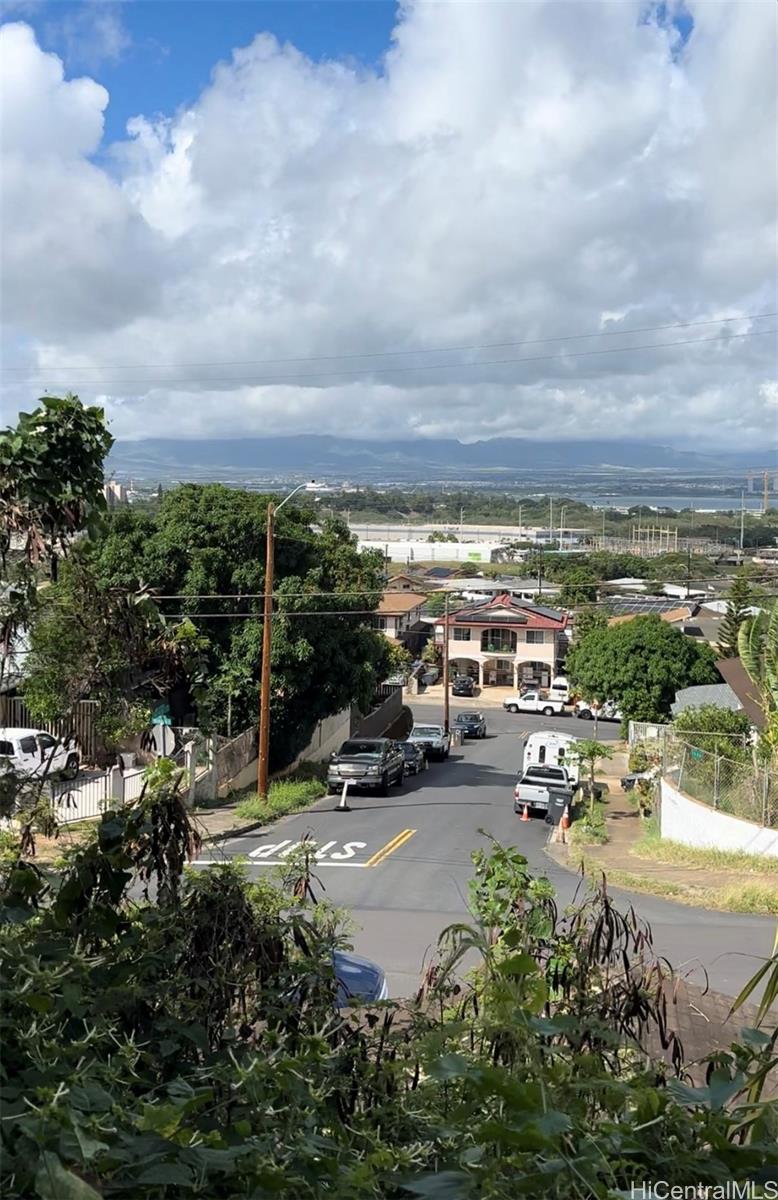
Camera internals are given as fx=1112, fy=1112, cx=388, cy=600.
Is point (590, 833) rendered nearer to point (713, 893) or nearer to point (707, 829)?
point (707, 829)

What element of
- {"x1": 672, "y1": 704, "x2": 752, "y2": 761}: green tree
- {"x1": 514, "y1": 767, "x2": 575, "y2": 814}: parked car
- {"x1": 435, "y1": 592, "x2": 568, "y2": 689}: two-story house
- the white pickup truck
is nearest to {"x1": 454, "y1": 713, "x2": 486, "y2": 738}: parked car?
the white pickup truck

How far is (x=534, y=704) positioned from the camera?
203 ft

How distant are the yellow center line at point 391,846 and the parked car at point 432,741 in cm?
1369

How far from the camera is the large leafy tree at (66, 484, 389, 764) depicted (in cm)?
2673

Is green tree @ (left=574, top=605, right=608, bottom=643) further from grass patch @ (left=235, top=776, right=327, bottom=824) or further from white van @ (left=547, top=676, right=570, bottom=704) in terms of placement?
grass patch @ (left=235, top=776, right=327, bottom=824)

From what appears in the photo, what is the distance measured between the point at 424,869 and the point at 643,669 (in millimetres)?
25663

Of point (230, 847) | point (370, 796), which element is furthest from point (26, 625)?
point (370, 796)

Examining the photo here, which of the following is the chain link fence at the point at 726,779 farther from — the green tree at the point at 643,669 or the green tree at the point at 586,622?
the green tree at the point at 586,622

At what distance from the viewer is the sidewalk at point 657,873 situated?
18.2 metres

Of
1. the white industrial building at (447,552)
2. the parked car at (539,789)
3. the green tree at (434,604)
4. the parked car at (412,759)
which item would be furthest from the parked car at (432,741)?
the white industrial building at (447,552)

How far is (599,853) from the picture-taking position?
73.2ft

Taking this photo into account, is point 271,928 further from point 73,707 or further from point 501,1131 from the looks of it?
point 501,1131

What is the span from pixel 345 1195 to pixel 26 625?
2.89m

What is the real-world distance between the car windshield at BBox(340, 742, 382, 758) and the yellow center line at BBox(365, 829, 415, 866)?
5555mm
